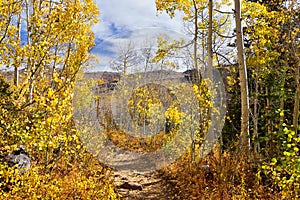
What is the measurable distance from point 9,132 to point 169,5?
560cm

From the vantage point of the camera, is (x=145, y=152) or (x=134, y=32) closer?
(x=134, y=32)

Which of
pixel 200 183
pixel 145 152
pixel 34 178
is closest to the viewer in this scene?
pixel 34 178

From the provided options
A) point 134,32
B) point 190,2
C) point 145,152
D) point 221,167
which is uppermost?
point 190,2

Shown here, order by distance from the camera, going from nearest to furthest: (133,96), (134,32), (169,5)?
(169,5) → (134,32) → (133,96)

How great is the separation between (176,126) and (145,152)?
3.25 metres

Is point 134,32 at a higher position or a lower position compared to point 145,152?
higher

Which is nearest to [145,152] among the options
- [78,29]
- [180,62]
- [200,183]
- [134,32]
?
[180,62]

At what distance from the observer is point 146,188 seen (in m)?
7.73

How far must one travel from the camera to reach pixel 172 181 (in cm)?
779

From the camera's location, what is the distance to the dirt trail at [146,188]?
6828 mm

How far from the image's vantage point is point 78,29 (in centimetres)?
478

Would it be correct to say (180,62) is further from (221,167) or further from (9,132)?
(9,132)

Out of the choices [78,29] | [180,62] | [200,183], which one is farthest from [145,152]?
[78,29]

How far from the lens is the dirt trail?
Result: 683 cm
